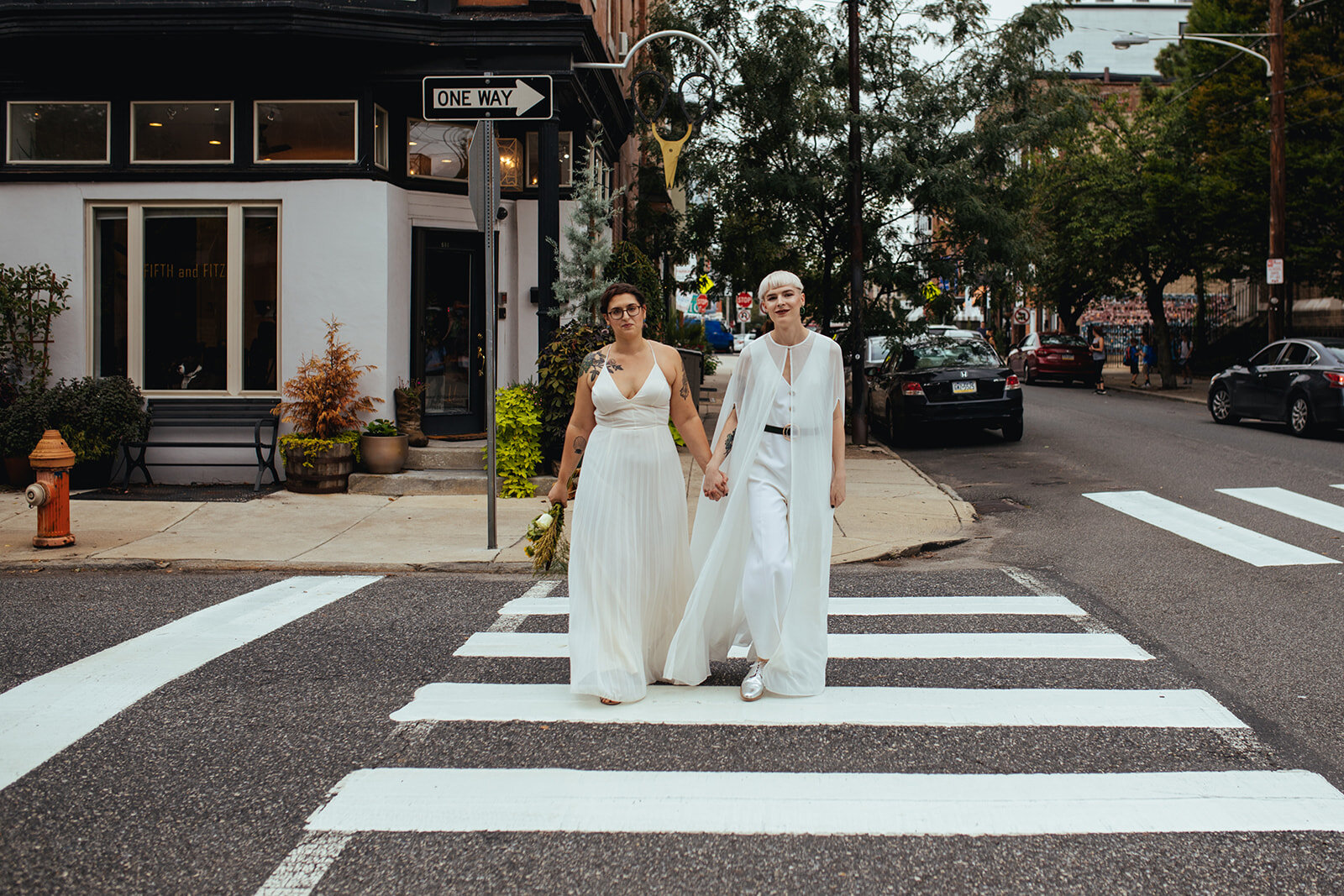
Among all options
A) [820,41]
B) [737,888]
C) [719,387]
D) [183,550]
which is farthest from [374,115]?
[719,387]

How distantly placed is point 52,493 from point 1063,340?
30.9 m

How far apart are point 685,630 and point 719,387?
25223mm

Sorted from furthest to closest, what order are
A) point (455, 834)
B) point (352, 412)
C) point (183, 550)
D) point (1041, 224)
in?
point (1041, 224), point (352, 412), point (183, 550), point (455, 834)

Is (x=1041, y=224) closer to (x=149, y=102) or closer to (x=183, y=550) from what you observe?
(x=149, y=102)

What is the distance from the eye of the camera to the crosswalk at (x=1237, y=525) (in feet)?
28.1

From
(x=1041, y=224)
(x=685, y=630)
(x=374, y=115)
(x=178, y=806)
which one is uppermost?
(x=1041, y=224)

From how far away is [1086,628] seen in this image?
6473mm

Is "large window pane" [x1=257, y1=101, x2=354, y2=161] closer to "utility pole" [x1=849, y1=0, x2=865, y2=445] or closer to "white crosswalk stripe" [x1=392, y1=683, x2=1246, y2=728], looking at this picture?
"utility pole" [x1=849, y1=0, x2=865, y2=445]

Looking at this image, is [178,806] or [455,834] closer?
[455,834]

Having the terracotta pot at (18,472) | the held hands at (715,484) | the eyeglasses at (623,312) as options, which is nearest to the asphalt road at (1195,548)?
the held hands at (715,484)

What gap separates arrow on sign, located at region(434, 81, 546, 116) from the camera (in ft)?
28.7

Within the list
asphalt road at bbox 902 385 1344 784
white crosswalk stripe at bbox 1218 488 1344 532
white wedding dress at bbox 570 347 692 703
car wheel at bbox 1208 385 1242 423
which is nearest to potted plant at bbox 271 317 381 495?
asphalt road at bbox 902 385 1344 784

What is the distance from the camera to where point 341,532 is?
9711 mm

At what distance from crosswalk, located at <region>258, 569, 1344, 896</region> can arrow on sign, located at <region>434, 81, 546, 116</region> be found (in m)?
5.04
